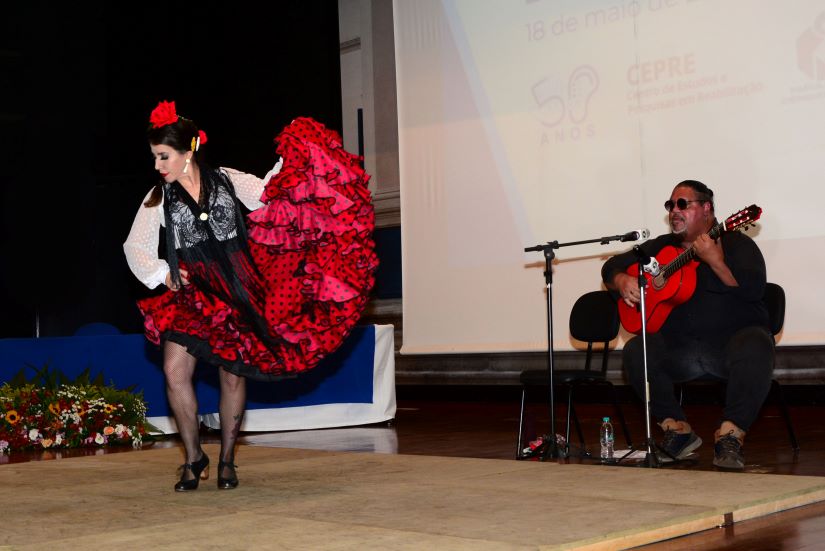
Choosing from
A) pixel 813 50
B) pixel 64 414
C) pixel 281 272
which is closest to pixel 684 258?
pixel 281 272

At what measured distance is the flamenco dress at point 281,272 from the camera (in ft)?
11.2

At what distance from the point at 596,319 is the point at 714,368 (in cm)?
65

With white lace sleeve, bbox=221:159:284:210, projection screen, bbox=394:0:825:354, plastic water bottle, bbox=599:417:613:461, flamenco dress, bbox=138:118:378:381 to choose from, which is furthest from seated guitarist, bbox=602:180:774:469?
projection screen, bbox=394:0:825:354

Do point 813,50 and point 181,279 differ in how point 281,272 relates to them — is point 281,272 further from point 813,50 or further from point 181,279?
point 813,50

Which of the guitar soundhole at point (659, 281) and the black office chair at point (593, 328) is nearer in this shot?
the guitar soundhole at point (659, 281)

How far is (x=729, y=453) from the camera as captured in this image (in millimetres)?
3846

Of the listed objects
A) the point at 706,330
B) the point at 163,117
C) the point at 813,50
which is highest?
the point at 813,50

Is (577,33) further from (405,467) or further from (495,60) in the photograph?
(405,467)

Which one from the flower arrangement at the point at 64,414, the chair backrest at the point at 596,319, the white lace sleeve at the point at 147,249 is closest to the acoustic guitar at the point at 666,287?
the chair backrest at the point at 596,319

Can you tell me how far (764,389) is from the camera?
4.03 m

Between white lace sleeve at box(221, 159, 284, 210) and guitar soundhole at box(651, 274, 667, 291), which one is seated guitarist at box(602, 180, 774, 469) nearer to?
guitar soundhole at box(651, 274, 667, 291)

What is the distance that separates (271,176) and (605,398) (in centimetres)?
→ 473

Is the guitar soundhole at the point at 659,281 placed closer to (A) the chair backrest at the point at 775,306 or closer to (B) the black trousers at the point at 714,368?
(B) the black trousers at the point at 714,368

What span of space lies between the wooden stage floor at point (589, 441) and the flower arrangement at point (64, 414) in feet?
0.59
